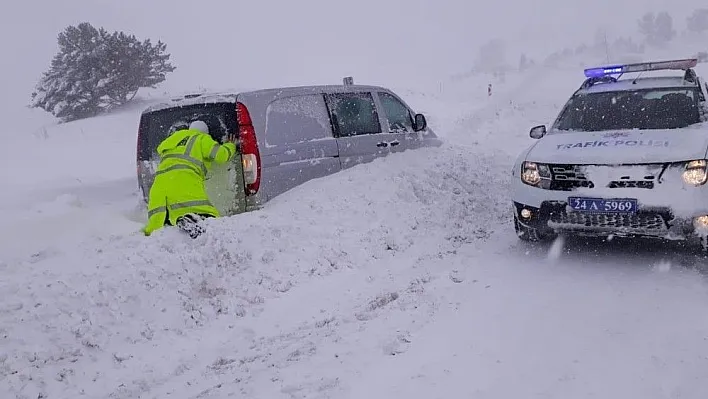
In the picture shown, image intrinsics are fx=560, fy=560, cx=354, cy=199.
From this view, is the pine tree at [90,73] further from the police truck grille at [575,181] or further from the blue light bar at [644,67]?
the police truck grille at [575,181]

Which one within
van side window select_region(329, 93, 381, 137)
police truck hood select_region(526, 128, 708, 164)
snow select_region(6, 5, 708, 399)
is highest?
van side window select_region(329, 93, 381, 137)

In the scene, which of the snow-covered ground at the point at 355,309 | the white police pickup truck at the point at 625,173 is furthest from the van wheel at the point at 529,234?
the snow-covered ground at the point at 355,309

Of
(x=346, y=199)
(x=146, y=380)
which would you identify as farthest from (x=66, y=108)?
(x=146, y=380)

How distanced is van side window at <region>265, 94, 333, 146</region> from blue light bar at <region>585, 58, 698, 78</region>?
11.6 ft

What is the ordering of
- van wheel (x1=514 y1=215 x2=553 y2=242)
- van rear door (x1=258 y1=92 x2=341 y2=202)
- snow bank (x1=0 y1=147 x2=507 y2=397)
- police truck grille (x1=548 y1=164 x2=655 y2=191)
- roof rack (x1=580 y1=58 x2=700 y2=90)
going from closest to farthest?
snow bank (x1=0 y1=147 x2=507 y2=397), police truck grille (x1=548 y1=164 x2=655 y2=191), van wheel (x1=514 y1=215 x2=553 y2=242), van rear door (x1=258 y1=92 x2=341 y2=202), roof rack (x1=580 y1=58 x2=700 y2=90)

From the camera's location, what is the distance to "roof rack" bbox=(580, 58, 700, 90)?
676 cm

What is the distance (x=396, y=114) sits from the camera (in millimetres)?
8500

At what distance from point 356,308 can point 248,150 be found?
2142 mm

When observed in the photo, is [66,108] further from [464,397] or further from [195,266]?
[464,397]

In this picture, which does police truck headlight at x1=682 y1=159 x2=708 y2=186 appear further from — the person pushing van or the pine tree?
the pine tree

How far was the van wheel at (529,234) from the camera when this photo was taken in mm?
5734

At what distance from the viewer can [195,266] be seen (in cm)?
504

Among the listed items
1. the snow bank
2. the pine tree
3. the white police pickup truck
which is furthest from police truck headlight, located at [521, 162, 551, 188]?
the pine tree

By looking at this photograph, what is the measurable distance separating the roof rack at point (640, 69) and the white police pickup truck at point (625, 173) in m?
0.43
